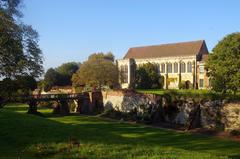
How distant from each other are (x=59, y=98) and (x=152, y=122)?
16.1m

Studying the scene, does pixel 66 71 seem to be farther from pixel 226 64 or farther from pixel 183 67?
pixel 226 64

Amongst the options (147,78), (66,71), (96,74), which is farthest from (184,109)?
(66,71)

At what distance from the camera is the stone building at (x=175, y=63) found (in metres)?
74.9

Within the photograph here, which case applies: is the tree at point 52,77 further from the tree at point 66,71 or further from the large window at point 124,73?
the large window at point 124,73

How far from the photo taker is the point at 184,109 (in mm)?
34219

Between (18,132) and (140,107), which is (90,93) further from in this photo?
(18,132)

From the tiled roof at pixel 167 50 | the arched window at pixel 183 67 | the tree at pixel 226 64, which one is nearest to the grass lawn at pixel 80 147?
the tree at pixel 226 64

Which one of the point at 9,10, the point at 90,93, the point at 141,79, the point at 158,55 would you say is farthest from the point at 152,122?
the point at 158,55

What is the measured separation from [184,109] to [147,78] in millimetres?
43075

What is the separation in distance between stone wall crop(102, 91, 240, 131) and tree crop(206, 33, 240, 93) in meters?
9.82

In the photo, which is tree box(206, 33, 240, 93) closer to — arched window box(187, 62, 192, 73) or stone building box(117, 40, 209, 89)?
stone building box(117, 40, 209, 89)

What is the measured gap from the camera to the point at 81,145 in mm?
13531

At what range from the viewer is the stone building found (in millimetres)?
74938

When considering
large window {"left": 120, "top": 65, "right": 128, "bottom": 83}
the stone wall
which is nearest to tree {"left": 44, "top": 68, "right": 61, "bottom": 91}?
large window {"left": 120, "top": 65, "right": 128, "bottom": 83}
